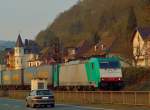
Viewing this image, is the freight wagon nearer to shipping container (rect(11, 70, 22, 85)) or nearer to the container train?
the container train

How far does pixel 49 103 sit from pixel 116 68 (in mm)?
12251

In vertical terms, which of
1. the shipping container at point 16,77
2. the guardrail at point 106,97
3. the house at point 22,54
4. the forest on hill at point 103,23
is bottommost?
the guardrail at point 106,97

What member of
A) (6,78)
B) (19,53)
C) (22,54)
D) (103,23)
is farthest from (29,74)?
(22,54)

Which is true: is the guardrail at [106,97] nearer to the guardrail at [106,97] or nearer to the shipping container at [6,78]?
the guardrail at [106,97]

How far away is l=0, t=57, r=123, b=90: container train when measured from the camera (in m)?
52.5

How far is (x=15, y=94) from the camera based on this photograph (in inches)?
3093

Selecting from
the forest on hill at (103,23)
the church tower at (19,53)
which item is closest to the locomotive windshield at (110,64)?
the forest on hill at (103,23)

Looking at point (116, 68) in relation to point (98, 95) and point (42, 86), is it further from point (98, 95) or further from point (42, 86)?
point (42, 86)

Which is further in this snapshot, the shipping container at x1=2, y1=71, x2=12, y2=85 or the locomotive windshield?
the shipping container at x1=2, y1=71, x2=12, y2=85

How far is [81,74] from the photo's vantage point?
2260 inches

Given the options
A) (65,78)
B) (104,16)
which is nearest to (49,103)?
(65,78)

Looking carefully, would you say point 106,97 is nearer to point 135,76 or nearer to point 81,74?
point 81,74

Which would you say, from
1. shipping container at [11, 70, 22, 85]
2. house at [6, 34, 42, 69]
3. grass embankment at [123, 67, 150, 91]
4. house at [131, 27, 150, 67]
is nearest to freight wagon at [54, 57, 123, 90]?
grass embankment at [123, 67, 150, 91]

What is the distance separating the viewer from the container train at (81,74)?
52469 millimetres
